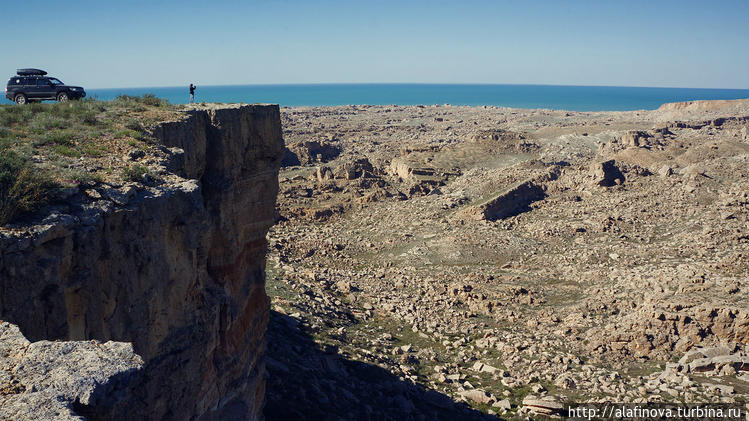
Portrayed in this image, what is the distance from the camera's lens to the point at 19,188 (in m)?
6.61

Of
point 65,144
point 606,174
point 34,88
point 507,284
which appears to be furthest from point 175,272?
point 606,174

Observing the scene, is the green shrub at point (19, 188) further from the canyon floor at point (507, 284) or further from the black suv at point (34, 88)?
the canyon floor at point (507, 284)

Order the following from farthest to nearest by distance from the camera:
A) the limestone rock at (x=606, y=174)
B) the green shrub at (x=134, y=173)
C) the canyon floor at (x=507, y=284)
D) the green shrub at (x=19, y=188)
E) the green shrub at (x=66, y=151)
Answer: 1. the limestone rock at (x=606, y=174)
2. the canyon floor at (x=507, y=284)
3. the green shrub at (x=66, y=151)
4. the green shrub at (x=134, y=173)
5. the green shrub at (x=19, y=188)

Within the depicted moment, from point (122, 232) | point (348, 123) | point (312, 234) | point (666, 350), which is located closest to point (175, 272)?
point (122, 232)

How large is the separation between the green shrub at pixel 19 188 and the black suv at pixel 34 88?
8.94 meters

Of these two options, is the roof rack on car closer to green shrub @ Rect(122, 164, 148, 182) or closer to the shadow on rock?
green shrub @ Rect(122, 164, 148, 182)

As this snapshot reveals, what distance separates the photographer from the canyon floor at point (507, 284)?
17.5 meters

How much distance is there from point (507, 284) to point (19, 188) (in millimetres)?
23479

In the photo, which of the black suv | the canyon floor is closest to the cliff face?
the canyon floor

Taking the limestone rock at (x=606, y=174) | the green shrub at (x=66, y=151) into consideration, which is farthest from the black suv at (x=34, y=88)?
the limestone rock at (x=606, y=174)

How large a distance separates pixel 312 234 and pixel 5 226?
1071 inches

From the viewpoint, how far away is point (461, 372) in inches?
778

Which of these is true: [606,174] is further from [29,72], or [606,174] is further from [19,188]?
[19,188]

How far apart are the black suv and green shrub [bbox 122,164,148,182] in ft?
28.4
